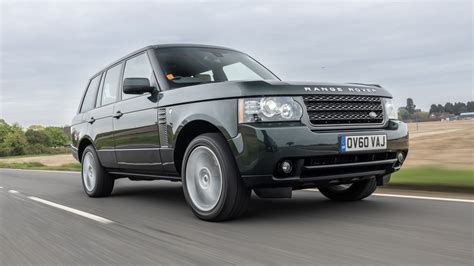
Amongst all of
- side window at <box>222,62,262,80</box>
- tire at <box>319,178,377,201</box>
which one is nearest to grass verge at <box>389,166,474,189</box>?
tire at <box>319,178,377,201</box>

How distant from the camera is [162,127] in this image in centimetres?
484

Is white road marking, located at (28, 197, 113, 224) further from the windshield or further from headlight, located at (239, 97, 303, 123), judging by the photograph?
headlight, located at (239, 97, 303, 123)

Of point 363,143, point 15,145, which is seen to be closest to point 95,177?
point 363,143

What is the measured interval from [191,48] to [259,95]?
197 cm

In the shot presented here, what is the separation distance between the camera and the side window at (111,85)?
6254 millimetres

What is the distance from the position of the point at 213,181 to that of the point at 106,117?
2572 mm

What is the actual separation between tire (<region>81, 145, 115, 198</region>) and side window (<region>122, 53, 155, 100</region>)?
4.35 feet

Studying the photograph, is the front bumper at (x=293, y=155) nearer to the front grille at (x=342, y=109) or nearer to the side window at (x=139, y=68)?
the front grille at (x=342, y=109)

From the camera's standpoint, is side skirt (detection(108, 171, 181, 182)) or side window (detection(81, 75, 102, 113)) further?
side window (detection(81, 75, 102, 113))

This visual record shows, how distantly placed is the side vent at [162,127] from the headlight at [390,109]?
2104 mm

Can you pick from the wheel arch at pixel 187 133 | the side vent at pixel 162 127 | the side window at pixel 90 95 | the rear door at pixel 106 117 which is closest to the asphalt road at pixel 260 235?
the wheel arch at pixel 187 133

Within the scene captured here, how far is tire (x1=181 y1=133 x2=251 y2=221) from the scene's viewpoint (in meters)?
3.99

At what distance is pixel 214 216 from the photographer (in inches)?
164

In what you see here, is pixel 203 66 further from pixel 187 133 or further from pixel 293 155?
pixel 293 155
